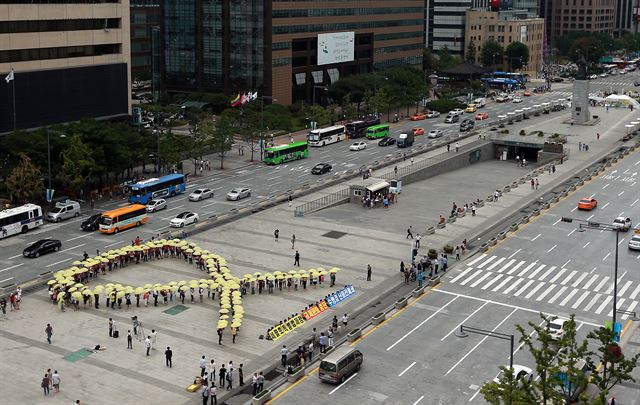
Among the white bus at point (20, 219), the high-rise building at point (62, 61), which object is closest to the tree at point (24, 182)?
the white bus at point (20, 219)

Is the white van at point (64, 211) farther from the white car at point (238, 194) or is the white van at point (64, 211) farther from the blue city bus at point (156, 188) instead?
the white car at point (238, 194)

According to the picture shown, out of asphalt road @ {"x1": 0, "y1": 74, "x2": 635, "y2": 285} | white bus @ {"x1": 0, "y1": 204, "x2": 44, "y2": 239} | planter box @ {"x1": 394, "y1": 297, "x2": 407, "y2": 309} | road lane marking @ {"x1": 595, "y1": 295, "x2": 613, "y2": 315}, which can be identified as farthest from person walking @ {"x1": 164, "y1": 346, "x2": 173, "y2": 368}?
white bus @ {"x1": 0, "y1": 204, "x2": 44, "y2": 239}

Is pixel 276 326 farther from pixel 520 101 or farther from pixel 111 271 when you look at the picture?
pixel 520 101

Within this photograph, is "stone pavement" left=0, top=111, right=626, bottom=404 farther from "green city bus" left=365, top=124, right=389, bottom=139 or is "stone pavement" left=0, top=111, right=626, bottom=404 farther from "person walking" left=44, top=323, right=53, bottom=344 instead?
"green city bus" left=365, top=124, right=389, bottom=139

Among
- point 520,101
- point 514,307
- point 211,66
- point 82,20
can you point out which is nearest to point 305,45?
point 211,66

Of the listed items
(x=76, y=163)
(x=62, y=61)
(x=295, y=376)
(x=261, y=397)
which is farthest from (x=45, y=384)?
(x=62, y=61)
